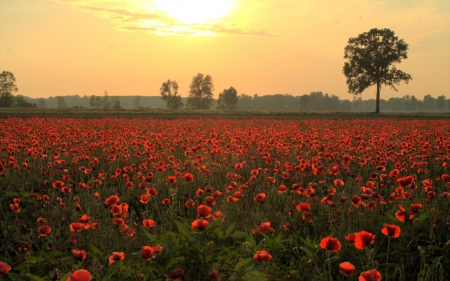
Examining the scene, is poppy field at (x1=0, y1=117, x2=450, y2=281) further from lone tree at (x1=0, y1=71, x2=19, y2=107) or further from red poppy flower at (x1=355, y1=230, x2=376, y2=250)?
lone tree at (x1=0, y1=71, x2=19, y2=107)

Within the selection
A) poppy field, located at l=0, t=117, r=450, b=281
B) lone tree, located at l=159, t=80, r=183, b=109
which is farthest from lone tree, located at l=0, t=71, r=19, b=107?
poppy field, located at l=0, t=117, r=450, b=281

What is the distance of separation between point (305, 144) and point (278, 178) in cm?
198

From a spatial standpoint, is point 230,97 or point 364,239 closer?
point 364,239

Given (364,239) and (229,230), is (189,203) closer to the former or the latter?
(229,230)

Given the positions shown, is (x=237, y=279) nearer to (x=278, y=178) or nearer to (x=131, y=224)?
(x=131, y=224)

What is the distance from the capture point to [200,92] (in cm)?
13075

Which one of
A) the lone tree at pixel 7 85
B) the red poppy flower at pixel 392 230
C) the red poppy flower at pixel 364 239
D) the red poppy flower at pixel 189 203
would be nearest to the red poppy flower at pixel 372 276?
the red poppy flower at pixel 364 239

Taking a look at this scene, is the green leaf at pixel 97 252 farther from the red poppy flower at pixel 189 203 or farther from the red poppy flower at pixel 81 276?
the red poppy flower at pixel 189 203

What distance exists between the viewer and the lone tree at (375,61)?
54875 mm

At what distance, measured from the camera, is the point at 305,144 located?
28.0 feet

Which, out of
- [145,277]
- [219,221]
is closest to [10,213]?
[145,277]

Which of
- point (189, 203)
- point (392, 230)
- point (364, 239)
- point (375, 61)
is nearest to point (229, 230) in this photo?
point (364, 239)

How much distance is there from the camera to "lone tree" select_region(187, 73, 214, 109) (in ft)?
426

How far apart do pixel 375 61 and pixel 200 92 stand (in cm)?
8101
